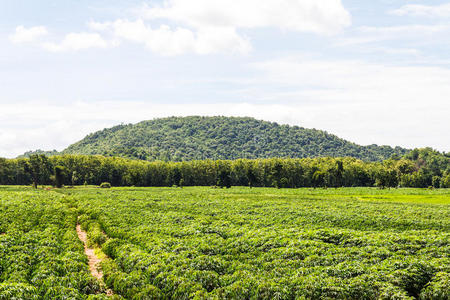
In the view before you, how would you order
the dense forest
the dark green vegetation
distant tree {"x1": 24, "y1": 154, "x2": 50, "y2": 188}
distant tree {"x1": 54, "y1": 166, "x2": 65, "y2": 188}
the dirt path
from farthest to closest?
the dense forest < distant tree {"x1": 24, "y1": 154, "x2": 50, "y2": 188} < distant tree {"x1": 54, "y1": 166, "x2": 65, "y2": 188} < the dirt path < the dark green vegetation

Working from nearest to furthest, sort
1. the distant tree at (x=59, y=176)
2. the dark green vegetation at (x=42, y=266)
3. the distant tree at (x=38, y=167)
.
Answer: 1. the dark green vegetation at (x=42, y=266)
2. the distant tree at (x=59, y=176)
3. the distant tree at (x=38, y=167)

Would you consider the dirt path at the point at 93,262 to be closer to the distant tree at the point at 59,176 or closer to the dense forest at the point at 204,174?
the distant tree at the point at 59,176

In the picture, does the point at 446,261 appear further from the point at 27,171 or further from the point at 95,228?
the point at 27,171

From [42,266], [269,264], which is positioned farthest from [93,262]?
[269,264]

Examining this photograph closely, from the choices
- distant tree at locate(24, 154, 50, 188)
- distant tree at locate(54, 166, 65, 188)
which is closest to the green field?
distant tree at locate(54, 166, 65, 188)

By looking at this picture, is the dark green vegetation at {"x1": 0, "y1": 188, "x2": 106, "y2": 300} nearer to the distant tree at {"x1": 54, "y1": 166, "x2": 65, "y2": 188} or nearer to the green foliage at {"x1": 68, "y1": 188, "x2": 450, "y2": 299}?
the green foliage at {"x1": 68, "y1": 188, "x2": 450, "y2": 299}

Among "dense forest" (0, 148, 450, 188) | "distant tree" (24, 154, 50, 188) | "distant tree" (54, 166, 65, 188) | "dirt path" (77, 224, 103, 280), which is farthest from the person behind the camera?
"dense forest" (0, 148, 450, 188)

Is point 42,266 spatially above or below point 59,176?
below

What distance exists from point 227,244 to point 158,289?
1022cm

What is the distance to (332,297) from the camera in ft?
57.8

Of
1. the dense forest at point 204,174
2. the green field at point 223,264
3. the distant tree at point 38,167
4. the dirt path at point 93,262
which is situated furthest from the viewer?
the dense forest at point 204,174

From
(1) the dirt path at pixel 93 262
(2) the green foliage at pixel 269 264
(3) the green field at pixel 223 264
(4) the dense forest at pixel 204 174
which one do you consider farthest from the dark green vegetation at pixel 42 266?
(4) the dense forest at pixel 204 174

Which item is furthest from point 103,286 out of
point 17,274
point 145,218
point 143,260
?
point 145,218

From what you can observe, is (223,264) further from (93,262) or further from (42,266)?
(93,262)
